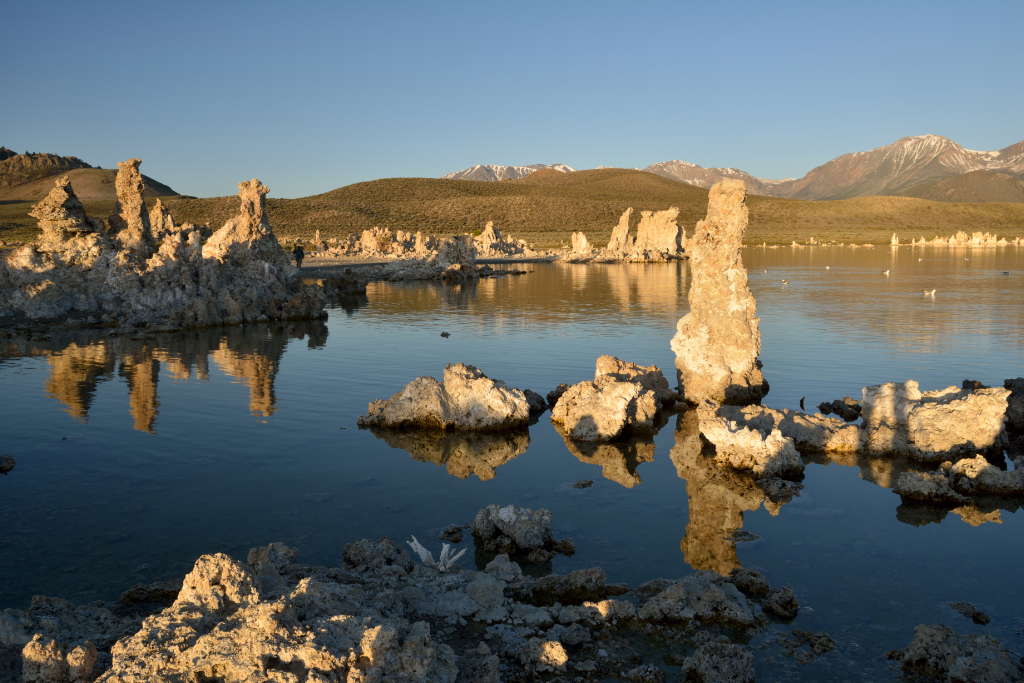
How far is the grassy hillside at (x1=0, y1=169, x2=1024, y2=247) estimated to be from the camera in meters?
125

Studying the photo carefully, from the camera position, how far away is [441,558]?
952 centimetres

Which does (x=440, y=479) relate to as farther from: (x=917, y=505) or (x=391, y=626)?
(x=917, y=505)

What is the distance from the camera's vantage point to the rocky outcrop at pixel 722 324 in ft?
60.6

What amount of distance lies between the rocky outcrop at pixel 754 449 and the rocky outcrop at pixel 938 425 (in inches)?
84.8

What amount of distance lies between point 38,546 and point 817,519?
12.1 meters

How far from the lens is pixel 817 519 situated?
11.6 m

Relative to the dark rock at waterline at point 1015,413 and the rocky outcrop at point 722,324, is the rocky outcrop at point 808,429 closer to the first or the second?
the rocky outcrop at point 722,324

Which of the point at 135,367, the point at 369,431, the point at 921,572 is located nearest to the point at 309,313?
the point at 135,367

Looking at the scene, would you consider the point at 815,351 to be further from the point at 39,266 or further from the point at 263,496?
the point at 39,266

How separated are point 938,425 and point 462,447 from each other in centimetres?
977

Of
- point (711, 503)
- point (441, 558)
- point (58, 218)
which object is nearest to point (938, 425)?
point (711, 503)

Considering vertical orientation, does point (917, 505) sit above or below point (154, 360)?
below

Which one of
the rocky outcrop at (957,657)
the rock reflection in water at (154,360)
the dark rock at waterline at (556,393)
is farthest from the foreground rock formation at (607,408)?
the rocky outcrop at (957,657)

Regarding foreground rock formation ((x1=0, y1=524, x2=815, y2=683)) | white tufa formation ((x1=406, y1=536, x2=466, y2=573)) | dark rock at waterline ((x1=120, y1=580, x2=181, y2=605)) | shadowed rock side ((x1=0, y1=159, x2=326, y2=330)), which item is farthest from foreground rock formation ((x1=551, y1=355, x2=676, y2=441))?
shadowed rock side ((x1=0, y1=159, x2=326, y2=330))
